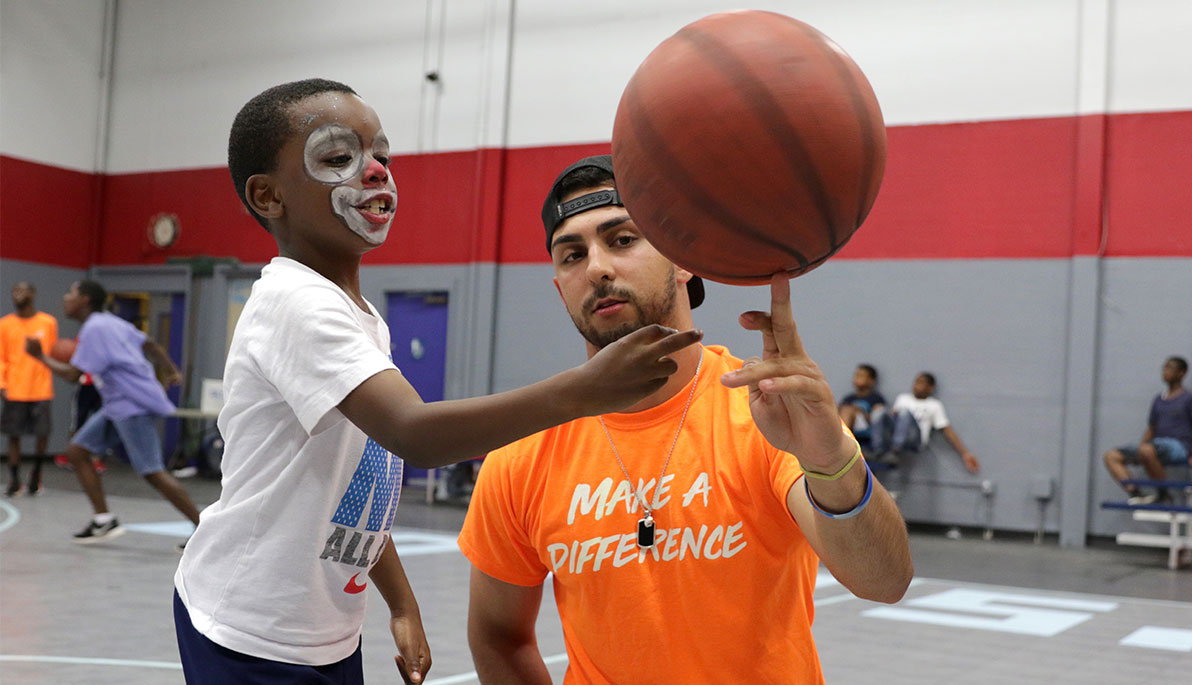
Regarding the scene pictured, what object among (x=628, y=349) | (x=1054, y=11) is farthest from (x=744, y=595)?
(x=1054, y=11)

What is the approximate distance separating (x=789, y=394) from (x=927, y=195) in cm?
992

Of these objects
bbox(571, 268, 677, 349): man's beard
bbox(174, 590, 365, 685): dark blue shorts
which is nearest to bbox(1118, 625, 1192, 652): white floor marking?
bbox(571, 268, 677, 349): man's beard

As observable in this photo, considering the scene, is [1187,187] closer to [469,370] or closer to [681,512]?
[469,370]

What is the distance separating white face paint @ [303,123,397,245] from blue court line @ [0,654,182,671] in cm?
276

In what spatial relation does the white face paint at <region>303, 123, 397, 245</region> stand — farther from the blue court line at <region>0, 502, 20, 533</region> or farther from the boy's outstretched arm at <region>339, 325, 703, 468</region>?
the blue court line at <region>0, 502, 20, 533</region>

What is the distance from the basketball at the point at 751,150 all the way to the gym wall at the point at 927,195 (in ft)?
30.7

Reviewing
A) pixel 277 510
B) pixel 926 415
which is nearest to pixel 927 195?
pixel 926 415

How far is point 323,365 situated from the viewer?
155 cm

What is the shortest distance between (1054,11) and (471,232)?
6.79 metres

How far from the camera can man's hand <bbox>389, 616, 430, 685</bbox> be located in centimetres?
199

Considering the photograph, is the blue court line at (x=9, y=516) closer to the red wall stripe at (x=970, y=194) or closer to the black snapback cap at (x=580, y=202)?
the red wall stripe at (x=970, y=194)

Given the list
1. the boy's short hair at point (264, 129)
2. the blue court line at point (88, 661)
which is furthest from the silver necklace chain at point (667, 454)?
the blue court line at point (88, 661)

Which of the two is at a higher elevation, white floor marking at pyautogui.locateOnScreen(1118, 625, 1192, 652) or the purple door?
the purple door

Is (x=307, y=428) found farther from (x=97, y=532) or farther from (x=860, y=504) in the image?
(x=97, y=532)
